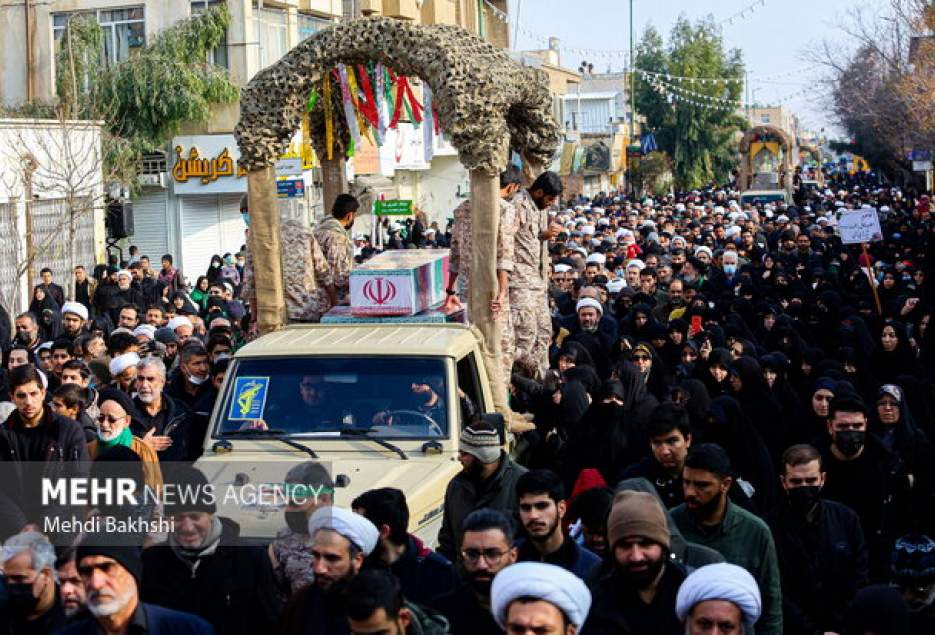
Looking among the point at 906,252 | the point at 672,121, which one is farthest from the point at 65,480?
the point at 672,121

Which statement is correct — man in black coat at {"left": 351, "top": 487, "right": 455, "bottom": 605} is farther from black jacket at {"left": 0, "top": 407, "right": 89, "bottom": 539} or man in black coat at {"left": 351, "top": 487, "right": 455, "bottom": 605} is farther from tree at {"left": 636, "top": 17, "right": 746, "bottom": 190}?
tree at {"left": 636, "top": 17, "right": 746, "bottom": 190}

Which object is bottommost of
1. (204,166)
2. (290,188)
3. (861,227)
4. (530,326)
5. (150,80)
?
(530,326)

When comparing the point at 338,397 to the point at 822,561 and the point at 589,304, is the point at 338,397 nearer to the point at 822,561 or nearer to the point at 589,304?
the point at 822,561

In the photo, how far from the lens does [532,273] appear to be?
12625 millimetres

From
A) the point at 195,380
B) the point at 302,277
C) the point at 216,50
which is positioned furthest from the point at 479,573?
the point at 216,50

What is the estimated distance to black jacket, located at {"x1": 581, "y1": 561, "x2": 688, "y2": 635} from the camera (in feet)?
18.3

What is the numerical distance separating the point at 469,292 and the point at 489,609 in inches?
217

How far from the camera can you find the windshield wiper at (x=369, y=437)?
8492 mm

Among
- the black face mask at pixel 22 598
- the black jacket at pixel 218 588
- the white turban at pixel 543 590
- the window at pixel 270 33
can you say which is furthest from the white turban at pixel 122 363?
the window at pixel 270 33

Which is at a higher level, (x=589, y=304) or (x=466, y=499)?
(x=589, y=304)

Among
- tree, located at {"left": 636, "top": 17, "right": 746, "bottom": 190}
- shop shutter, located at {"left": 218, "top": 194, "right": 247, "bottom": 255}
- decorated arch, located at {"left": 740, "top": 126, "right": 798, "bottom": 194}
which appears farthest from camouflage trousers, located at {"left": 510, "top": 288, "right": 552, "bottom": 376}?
tree, located at {"left": 636, "top": 17, "right": 746, "bottom": 190}

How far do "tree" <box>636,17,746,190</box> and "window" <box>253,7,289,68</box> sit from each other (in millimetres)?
45052

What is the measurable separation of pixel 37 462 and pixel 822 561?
4249 millimetres

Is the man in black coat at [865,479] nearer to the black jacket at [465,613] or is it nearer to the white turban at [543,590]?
the black jacket at [465,613]
